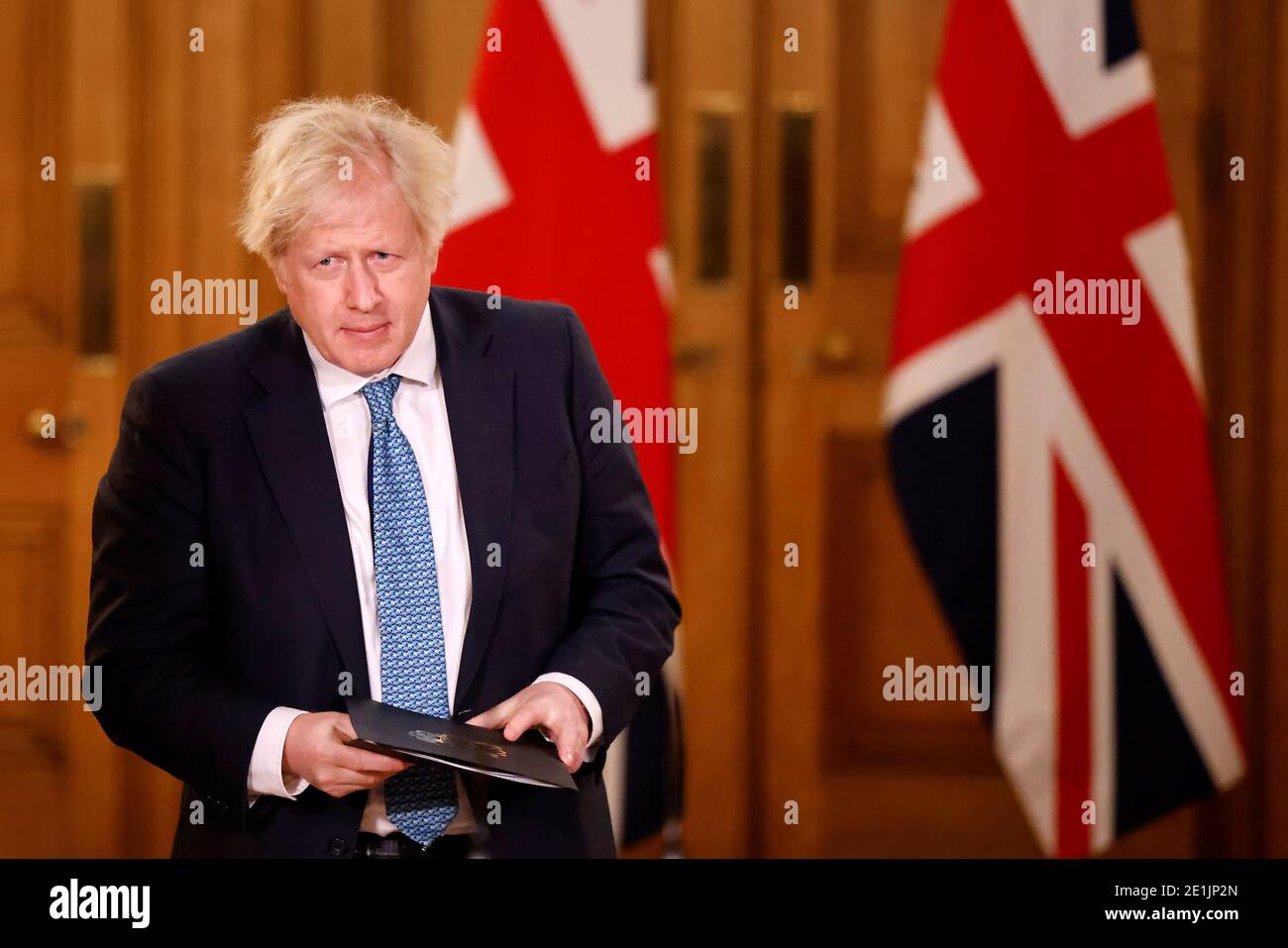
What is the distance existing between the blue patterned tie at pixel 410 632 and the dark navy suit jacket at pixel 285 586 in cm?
3

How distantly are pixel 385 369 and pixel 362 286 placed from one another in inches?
5.0

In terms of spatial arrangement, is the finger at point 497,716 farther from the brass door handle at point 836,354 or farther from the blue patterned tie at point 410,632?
the brass door handle at point 836,354

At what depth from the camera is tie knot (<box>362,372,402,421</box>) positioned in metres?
1.81

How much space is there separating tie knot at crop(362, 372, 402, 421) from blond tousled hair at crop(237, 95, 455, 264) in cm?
18

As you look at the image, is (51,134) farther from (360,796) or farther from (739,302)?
(360,796)

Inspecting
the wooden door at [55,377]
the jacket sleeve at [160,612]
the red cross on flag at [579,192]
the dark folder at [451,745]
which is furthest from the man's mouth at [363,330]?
the wooden door at [55,377]

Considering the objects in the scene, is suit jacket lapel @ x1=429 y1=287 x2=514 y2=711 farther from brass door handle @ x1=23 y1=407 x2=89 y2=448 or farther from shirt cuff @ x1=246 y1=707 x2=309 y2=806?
brass door handle @ x1=23 y1=407 x2=89 y2=448

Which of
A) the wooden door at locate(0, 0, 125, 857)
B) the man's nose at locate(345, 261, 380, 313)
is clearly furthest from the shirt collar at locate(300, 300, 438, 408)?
the wooden door at locate(0, 0, 125, 857)

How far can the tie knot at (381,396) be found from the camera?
1807mm

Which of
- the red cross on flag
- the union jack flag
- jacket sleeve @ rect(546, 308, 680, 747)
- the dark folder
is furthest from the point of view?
the union jack flag

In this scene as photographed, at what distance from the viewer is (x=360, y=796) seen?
1.76 m

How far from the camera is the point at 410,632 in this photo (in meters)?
1.75

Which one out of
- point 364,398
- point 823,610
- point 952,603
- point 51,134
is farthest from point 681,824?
point 51,134
